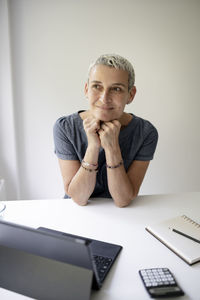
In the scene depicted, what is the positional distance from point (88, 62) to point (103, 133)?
100 cm

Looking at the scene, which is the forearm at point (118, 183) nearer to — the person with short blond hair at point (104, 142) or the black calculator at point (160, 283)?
the person with short blond hair at point (104, 142)

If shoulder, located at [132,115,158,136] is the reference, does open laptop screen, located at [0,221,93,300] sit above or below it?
below

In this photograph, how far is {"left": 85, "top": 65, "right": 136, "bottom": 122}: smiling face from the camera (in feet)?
3.20

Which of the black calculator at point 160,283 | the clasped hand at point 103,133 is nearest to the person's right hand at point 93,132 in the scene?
the clasped hand at point 103,133

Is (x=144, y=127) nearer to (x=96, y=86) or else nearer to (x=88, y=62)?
(x=96, y=86)

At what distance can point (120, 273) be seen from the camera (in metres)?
0.64

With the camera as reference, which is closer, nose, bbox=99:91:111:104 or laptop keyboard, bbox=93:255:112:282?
laptop keyboard, bbox=93:255:112:282

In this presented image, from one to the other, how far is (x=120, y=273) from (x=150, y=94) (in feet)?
5.04

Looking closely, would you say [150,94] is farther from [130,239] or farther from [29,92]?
[130,239]

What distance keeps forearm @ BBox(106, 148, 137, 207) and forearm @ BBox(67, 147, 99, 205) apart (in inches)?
2.6

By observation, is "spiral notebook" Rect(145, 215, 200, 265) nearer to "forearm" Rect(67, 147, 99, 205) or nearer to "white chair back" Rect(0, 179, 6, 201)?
"forearm" Rect(67, 147, 99, 205)

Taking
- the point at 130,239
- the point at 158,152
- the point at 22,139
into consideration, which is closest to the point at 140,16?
the point at 158,152

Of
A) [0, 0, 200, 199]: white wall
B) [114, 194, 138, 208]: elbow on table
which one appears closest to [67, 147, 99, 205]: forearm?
[114, 194, 138, 208]: elbow on table

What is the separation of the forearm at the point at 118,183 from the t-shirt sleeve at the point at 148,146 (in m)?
0.18
